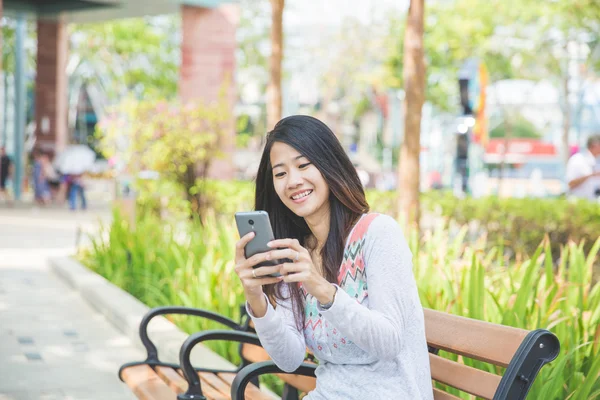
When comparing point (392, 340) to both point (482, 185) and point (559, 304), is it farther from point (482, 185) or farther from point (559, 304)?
point (482, 185)

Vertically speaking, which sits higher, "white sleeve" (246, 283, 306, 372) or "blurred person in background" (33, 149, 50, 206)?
"white sleeve" (246, 283, 306, 372)

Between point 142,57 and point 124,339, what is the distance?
3030cm

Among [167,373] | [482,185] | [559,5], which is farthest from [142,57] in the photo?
[167,373]

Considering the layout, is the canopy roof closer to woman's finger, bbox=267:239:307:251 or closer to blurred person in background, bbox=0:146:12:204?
blurred person in background, bbox=0:146:12:204

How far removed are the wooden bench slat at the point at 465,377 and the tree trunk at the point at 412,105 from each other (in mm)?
4452

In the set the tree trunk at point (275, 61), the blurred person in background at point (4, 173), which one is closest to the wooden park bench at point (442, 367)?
the tree trunk at point (275, 61)

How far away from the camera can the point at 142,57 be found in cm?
3516

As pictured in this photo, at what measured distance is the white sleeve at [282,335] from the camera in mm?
2545

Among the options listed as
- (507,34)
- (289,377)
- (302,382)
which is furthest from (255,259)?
(507,34)

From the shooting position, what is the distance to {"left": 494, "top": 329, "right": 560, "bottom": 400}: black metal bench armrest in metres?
2.19

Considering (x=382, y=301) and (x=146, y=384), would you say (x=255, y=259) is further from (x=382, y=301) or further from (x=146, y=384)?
(x=146, y=384)

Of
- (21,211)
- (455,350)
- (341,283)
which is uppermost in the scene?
(341,283)

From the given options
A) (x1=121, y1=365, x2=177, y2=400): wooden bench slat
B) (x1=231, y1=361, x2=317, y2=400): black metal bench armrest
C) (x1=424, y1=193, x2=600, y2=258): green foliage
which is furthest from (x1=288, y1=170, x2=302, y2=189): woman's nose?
(x1=424, y1=193, x2=600, y2=258): green foliage

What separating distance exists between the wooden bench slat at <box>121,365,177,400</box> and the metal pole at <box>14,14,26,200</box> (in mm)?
22258
